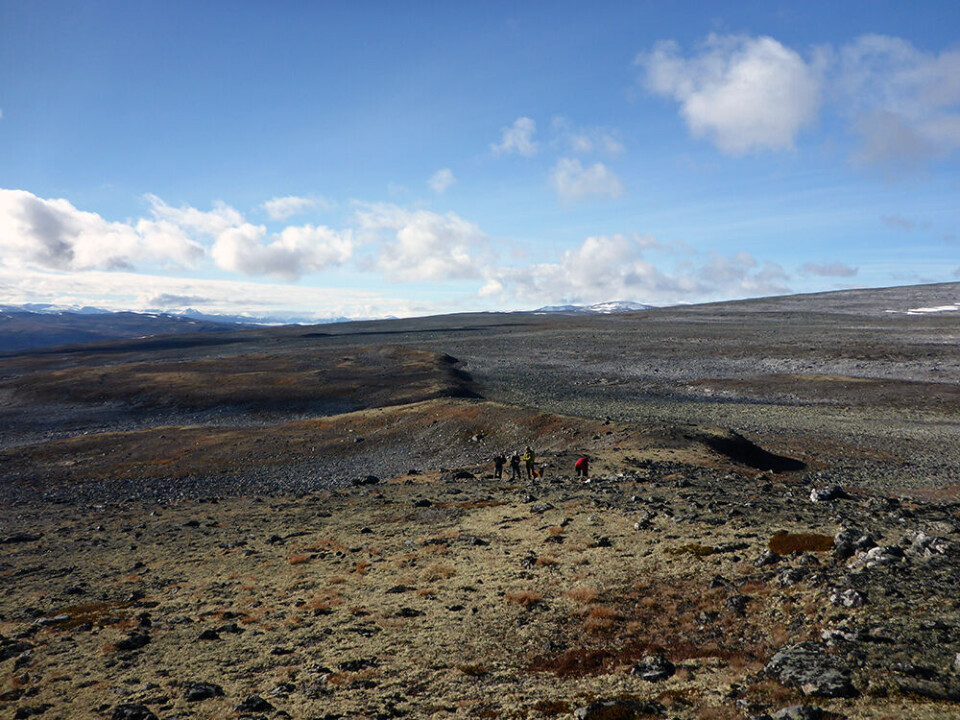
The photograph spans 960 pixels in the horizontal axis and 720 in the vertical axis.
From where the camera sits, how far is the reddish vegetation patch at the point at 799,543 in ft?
53.2

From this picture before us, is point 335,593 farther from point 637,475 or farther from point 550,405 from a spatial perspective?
point 550,405

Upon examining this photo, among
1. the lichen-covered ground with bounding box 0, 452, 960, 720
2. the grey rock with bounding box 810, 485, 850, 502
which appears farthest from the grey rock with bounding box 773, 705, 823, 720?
the grey rock with bounding box 810, 485, 850, 502

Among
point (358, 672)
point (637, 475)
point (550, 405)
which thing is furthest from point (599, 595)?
point (550, 405)

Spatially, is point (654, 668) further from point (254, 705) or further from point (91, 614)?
point (91, 614)

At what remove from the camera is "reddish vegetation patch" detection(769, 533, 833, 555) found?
16.2 meters

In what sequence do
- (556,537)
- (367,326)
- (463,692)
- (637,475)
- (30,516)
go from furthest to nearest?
1. (367,326)
2. (30,516)
3. (637,475)
4. (556,537)
5. (463,692)

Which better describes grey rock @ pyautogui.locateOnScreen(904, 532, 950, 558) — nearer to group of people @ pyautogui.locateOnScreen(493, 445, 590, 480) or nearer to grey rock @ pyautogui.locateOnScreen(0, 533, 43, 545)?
group of people @ pyautogui.locateOnScreen(493, 445, 590, 480)

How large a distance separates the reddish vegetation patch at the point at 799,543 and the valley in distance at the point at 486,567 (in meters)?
0.11

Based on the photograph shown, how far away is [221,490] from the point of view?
35.5 metres

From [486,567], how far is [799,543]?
369 inches

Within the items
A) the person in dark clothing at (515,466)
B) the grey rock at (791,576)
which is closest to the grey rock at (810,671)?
the grey rock at (791,576)

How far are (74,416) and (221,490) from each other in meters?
A: 35.8

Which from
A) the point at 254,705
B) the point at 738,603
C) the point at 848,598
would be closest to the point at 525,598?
the point at 738,603

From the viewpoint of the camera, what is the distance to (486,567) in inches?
735
